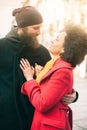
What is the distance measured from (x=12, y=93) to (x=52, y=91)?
39 centimetres

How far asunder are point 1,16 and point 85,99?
5.76 m

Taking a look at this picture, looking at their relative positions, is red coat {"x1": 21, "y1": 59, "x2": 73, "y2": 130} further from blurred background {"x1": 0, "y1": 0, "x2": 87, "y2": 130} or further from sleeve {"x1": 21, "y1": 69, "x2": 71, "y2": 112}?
blurred background {"x1": 0, "y1": 0, "x2": 87, "y2": 130}

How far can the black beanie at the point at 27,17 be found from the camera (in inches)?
81.3

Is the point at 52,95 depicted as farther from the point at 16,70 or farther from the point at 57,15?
the point at 57,15

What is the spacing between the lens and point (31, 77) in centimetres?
196

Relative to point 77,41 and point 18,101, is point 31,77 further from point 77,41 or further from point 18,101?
point 77,41

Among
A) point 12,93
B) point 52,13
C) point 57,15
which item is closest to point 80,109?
point 12,93

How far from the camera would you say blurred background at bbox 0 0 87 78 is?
8.44 m

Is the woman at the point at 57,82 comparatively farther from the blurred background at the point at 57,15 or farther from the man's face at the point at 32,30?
the blurred background at the point at 57,15

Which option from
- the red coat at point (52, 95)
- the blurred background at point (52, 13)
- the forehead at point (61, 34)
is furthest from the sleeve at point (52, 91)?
the blurred background at point (52, 13)

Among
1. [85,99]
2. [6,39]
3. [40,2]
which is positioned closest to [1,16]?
[40,2]

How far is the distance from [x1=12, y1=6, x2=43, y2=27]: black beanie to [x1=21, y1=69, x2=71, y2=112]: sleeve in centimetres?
46

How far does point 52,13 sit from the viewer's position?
9.66 m

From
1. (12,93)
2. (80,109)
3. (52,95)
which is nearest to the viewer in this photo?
(52,95)
